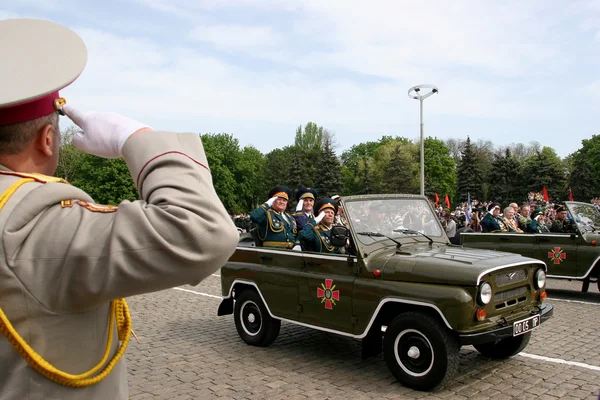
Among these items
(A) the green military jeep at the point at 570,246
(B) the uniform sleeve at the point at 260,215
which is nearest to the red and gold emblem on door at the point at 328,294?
(B) the uniform sleeve at the point at 260,215

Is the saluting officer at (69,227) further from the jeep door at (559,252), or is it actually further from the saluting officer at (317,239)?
the jeep door at (559,252)

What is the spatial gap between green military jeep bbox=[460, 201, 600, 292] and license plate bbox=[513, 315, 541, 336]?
5.56m

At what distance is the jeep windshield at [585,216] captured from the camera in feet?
34.8

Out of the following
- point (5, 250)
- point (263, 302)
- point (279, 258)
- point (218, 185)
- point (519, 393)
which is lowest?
point (519, 393)

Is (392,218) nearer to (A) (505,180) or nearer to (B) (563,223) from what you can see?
(B) (563,223)

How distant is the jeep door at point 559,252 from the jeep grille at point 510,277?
554 cm

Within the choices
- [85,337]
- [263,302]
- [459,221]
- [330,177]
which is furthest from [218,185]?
[85,337]

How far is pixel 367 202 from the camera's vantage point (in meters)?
6.67

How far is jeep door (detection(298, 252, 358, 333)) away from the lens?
5.97m

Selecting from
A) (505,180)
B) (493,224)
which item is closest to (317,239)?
(493,224)

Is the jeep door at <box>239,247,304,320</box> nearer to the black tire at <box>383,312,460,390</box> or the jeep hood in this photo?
the jeep hood

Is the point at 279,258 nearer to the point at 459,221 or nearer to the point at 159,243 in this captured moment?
the point at 159,243

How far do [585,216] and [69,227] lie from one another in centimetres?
1173

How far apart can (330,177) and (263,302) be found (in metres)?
54.6
